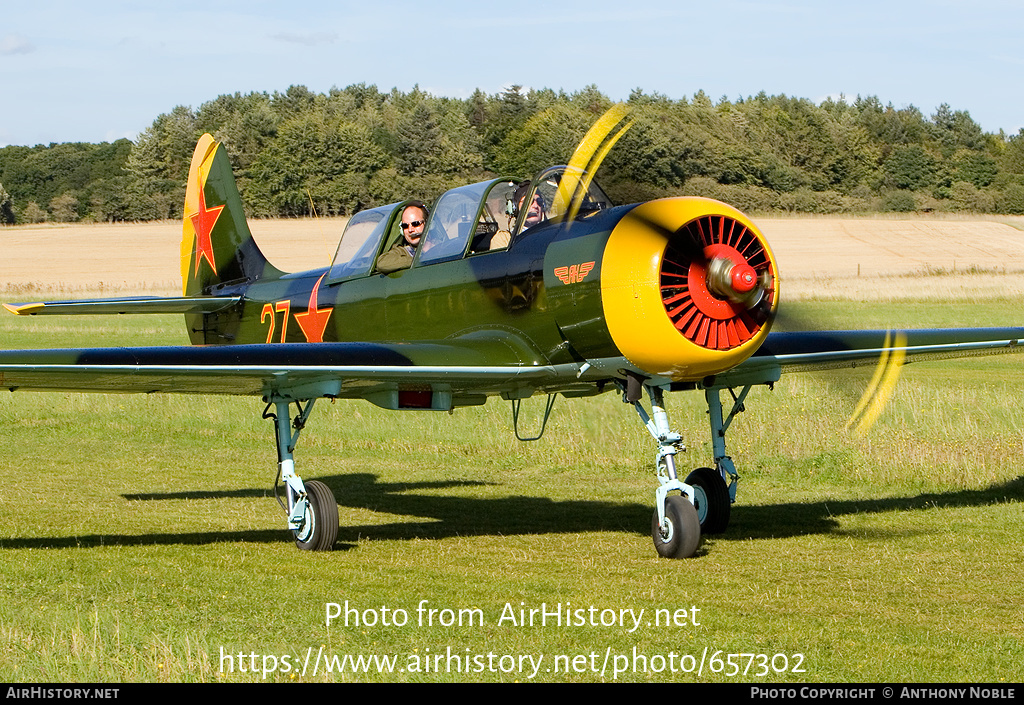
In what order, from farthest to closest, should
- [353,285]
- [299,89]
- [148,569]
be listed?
[299,89]
[353,285]
[148,569]

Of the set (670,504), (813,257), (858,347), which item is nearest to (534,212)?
(670,504)

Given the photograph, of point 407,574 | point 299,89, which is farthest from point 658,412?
point 299,89

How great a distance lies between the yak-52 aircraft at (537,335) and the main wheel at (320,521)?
1cm

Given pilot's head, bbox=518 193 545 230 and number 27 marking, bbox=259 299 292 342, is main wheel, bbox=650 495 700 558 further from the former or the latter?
number 27 marking, bbox=259 299 292 342

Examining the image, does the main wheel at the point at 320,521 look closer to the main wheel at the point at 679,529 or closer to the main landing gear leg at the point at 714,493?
the main wheel at the point at 679,529

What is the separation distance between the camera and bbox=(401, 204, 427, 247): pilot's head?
11.1 meters

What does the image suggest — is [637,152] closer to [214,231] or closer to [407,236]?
[407,236]

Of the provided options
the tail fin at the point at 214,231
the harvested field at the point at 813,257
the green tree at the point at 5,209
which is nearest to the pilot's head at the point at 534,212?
the tail fin at the point at 214,231

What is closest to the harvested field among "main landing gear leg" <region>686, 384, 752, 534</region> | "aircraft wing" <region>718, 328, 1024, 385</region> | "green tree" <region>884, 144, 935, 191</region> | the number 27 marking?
"green tree" <region>884, 144, 935, 191</region>

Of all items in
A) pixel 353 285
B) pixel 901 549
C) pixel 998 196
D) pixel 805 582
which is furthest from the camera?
pixel 998 196

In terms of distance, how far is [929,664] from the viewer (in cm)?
616

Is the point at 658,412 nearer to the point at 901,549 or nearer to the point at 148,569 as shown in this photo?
the point at 901,549

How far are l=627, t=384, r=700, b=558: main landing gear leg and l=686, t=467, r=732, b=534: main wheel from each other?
1.26 meters

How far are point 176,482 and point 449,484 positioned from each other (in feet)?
10.9
